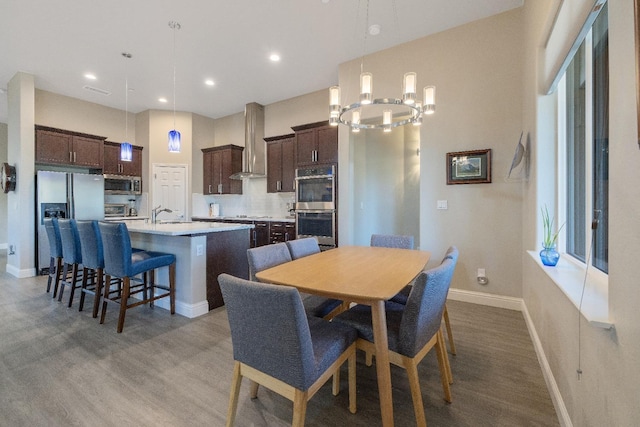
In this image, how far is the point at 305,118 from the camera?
557 cm

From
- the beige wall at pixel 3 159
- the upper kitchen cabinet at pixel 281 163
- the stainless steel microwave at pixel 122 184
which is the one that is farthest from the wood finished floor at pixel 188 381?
the beige wall at pixel 3 159

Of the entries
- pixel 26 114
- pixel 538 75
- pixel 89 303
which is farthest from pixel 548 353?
pixel 26 114

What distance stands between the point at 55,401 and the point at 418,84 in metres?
4.41

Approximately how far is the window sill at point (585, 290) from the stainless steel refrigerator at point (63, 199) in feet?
21.0

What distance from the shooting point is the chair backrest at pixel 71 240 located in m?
3.22

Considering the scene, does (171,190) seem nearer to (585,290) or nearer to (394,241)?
(394,241)

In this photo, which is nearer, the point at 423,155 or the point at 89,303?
the point at 89,303

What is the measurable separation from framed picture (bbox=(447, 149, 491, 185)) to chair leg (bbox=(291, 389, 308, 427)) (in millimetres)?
3007

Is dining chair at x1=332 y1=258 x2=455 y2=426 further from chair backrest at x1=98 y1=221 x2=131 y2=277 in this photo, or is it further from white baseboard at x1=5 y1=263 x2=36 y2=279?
white baseboard at x1=5 y1=263 x2=36 y2=279

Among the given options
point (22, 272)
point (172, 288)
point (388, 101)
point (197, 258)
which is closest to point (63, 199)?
point (22, 272)

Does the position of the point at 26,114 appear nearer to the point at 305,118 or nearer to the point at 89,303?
the point at 89,303

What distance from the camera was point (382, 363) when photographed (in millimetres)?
1330

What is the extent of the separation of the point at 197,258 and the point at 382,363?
2.31m

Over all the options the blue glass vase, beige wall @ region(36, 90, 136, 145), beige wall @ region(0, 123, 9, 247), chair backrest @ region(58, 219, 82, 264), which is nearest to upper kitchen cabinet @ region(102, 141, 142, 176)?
beige wall @ region(36, 90, 136, 145)
